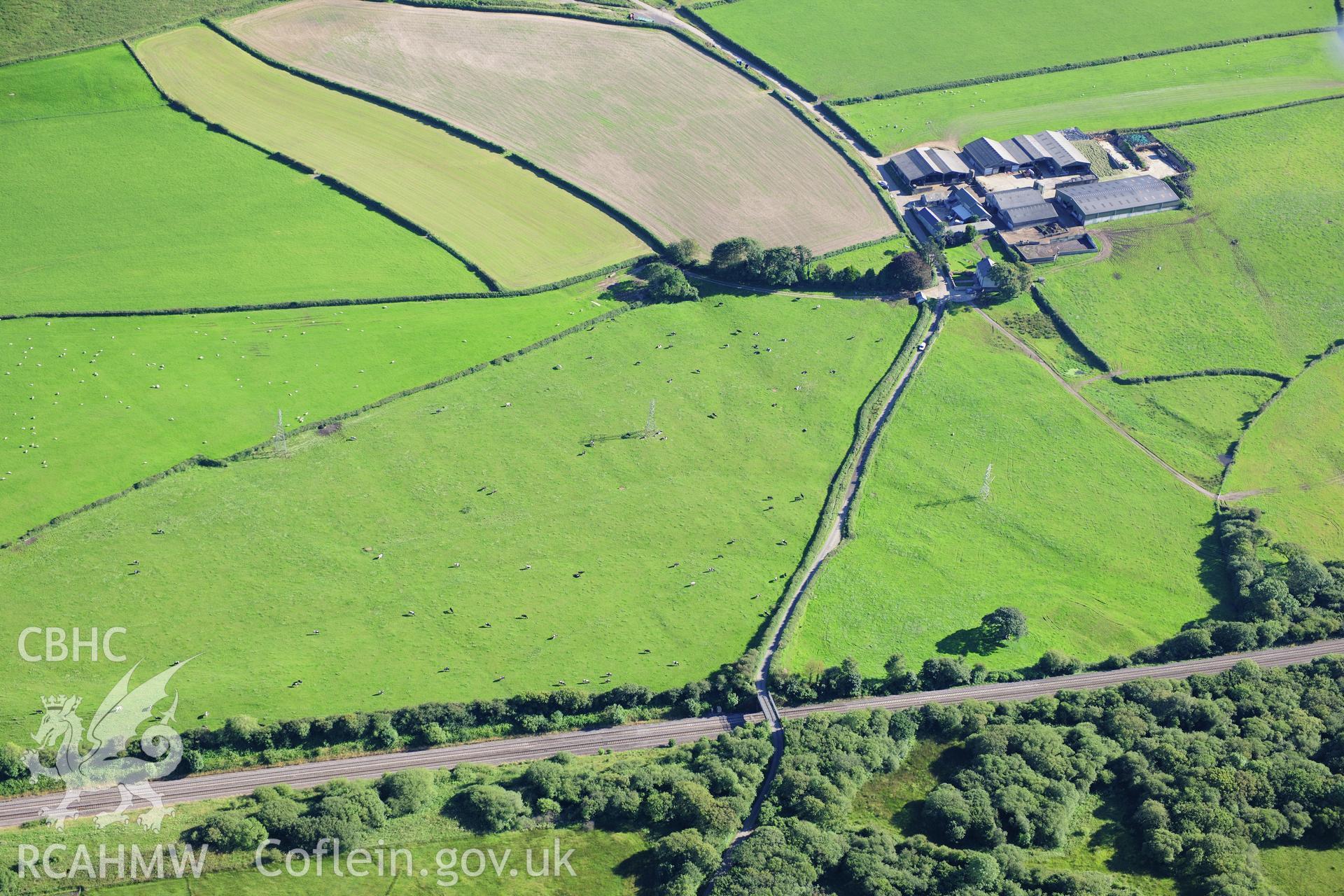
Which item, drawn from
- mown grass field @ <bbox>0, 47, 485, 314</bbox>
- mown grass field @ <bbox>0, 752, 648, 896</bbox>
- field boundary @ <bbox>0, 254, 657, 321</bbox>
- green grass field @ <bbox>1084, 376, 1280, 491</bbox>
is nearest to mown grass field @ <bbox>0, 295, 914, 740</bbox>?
field boundary @ <bbox>0, 254, 657, 321</bbox>

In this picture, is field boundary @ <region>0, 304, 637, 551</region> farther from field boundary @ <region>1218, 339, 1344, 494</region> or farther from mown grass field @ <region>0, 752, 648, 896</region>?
field boundary @ <region>1218, 339, 1344, 494</region>

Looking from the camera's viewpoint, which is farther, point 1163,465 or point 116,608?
point 1163,465

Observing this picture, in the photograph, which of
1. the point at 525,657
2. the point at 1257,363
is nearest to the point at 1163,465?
the point at 1257,363

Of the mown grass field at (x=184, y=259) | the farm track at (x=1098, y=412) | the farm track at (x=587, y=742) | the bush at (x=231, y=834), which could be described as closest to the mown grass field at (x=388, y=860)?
the bush at (x=231, y=834)

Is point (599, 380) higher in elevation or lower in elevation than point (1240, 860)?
higher

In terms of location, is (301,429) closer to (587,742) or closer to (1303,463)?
(587,742)

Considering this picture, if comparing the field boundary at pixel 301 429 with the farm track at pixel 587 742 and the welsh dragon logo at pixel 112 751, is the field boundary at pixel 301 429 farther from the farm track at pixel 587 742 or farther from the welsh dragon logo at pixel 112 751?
the farm track at pixel 587 742

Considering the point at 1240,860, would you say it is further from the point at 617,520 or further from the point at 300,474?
the point at 300,474
